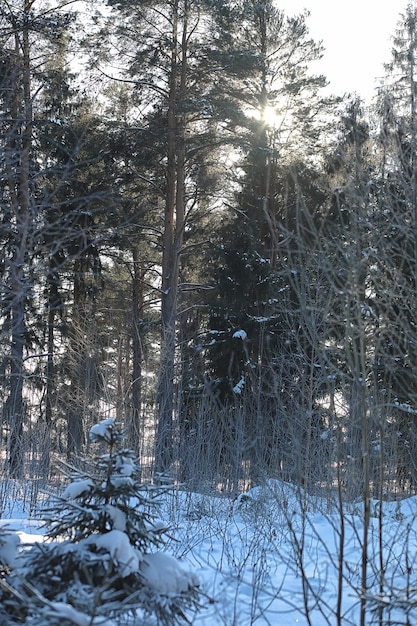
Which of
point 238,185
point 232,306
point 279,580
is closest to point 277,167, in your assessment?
point 238,185

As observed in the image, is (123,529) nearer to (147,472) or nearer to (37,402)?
(147,472)

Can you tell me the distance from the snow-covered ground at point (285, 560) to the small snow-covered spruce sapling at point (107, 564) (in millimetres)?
76

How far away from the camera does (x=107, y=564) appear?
3.11 m

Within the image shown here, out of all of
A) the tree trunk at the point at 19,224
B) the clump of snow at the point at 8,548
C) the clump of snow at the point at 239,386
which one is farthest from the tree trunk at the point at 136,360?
the clump of snow at the point at 8,548

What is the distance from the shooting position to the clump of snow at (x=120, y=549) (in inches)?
119

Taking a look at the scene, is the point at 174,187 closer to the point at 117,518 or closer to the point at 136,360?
the point at 136,360

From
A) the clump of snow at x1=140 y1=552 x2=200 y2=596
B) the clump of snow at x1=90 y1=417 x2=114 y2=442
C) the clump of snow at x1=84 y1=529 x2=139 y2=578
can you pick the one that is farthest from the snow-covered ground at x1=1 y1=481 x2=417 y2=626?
the clump of snow at x1=90 y1=417 x2=114 y2=442

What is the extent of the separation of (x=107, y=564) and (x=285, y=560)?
4.22m

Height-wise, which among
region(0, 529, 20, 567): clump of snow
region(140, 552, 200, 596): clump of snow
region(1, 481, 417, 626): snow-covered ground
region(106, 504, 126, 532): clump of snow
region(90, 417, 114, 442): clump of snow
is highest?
region(90, 417, 114, 442): clump of snow

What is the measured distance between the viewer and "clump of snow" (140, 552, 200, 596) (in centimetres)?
318

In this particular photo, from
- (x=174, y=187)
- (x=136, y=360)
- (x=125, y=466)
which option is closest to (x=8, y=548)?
(x=125, y=466)

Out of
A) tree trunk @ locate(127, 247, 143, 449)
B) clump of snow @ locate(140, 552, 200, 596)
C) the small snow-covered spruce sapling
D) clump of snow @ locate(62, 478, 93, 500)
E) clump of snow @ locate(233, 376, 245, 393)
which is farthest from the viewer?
clump of snow @ locate(233, 376, 245, 393)

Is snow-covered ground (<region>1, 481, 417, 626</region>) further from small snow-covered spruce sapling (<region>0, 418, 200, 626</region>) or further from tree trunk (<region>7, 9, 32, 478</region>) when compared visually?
tree trunk (<region>7, 9, 32, 478</region>)

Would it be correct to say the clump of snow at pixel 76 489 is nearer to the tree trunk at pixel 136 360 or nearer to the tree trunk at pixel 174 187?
the tree trunk at pixel 136 360
